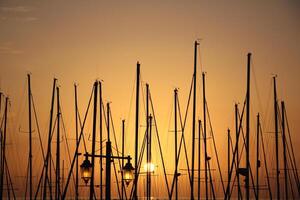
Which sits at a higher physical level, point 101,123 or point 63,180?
point 101,123

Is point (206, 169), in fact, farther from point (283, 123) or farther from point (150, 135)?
point (283, 123)

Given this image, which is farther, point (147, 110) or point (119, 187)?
point (119, 187)

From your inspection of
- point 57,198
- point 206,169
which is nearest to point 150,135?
point 206,169

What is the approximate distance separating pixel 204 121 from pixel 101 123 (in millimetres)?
7072

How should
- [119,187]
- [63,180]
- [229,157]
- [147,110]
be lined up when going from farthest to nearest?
1. [63,180]
2. [229,157]
3. [119,187]
4. [147,110]

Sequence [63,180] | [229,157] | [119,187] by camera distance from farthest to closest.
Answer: [63,180]
[229,157]
[119,187]

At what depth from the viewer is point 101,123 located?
3822 cm

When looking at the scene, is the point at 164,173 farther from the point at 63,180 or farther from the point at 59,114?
the point at 63,180

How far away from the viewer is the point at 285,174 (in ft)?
125

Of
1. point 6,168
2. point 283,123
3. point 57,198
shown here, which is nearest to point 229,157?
point 283,123

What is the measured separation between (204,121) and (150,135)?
3752 mm

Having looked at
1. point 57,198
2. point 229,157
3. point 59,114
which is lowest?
point 57,198

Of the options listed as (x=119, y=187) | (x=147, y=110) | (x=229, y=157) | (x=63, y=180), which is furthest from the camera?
(x=63, y=180)

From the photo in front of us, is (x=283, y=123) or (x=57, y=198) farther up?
(x=283, y=123)
